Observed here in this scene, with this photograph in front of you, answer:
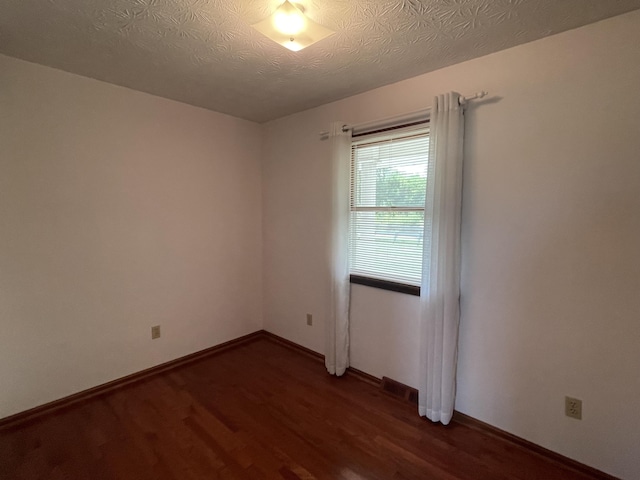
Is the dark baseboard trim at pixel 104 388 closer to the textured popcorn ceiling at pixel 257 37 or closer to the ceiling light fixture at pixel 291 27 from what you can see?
the textured popcorn ceiling at pixel 257 37

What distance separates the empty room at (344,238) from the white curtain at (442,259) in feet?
0.05

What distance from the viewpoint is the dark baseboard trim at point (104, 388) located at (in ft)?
6.82

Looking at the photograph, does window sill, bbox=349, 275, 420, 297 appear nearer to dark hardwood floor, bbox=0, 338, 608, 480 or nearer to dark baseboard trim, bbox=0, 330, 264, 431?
dark hardwood floor, bbox=0, 338, 608, 480

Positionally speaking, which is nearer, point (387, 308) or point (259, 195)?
point (387, 308)

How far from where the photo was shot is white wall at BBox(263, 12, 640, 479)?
5.13 feet

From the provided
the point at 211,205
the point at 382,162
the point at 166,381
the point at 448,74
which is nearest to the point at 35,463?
the point at 166,381

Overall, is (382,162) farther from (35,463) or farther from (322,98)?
(35,463)

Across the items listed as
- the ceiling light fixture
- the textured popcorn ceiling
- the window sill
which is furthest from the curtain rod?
the window sill

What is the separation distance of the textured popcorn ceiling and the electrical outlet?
79.1 inches

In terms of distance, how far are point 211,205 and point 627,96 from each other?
120 inches

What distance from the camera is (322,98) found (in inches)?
106

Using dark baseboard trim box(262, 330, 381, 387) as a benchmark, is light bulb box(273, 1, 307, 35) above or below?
above

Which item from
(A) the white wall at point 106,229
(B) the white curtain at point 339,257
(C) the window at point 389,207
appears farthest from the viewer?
(B) the white curtain at point 339,257

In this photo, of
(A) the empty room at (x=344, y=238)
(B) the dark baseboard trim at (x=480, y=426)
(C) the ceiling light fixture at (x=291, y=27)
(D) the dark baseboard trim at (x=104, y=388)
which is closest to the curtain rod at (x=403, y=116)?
(A) the empty room at (x=344, y=238)
